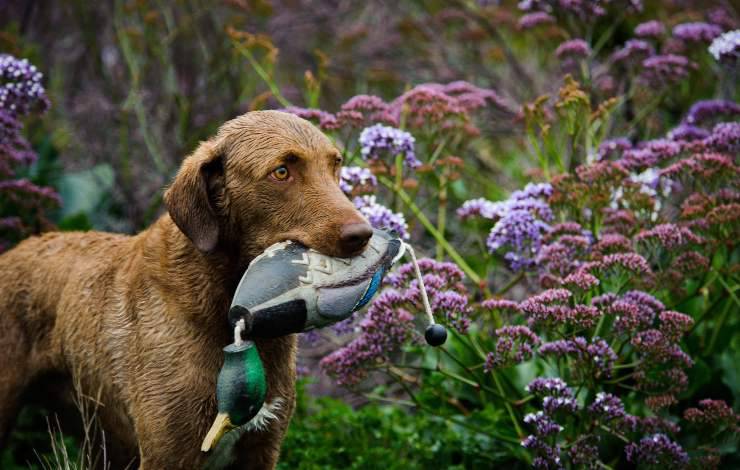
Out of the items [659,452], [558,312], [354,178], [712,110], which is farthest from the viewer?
[712,110]

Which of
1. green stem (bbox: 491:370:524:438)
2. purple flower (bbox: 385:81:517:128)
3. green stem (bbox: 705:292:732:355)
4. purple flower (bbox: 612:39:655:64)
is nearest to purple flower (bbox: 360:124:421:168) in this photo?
purple flower (bbox: 385:81:517:128)

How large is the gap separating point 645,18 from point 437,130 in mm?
4564

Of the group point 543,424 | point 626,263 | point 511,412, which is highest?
point 626,263

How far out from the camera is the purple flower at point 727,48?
193 inches

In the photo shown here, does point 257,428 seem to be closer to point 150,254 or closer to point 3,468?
point 150,254

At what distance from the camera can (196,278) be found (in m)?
3.33

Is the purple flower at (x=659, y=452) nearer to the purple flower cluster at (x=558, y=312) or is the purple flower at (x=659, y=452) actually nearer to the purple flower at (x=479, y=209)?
the purple flower cluster at (x=558, y=312)

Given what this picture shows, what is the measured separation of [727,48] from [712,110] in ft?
1.71

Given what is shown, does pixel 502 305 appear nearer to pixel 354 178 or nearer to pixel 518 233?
pixel 518 233

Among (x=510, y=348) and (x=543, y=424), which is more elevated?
(x=510, y=348)

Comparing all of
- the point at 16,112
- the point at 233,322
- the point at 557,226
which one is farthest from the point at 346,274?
the point at 16,112

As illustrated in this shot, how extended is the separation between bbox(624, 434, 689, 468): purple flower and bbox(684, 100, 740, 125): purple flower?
2.25 m

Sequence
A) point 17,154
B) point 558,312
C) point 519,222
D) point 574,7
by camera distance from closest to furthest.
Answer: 1. point 558,312
2. point 519,222
3. point 17,154
4. point 574,7

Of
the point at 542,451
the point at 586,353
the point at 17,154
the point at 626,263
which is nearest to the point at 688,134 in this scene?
the point at 626,263
